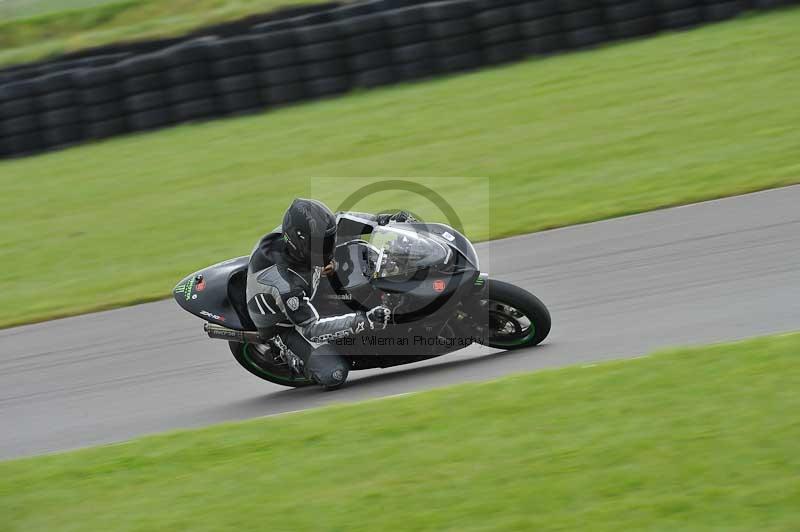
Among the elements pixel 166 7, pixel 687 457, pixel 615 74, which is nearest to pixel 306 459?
pixel 687 457

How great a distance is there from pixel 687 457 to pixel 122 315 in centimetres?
594

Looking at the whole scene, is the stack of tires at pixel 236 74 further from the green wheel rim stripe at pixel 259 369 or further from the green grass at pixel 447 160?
the green wheel rim stripe at pixel 259 369

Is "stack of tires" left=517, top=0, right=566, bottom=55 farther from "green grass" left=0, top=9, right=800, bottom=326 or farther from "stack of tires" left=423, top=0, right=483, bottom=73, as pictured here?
"stack of tires" left=423, top=0, right=483, bottom=73

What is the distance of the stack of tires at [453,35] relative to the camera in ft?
46.6

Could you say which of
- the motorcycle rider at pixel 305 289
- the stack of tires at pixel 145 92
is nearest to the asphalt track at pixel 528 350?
the motorcycle rider at pixel 305 289

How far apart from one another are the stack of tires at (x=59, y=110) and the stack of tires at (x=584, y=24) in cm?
722

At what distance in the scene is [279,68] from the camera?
14555 mm

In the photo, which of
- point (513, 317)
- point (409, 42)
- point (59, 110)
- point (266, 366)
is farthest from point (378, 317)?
point (59, 110)

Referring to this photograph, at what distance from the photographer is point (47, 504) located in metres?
5.71

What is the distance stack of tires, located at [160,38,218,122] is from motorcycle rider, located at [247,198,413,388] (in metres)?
8.17

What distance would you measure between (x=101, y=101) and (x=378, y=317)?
31.6ft

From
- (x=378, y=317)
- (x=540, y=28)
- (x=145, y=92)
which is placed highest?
(x=540, y=28)

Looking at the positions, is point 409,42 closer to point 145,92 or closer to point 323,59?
point 323,59

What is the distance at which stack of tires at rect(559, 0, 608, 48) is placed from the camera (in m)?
14.4
